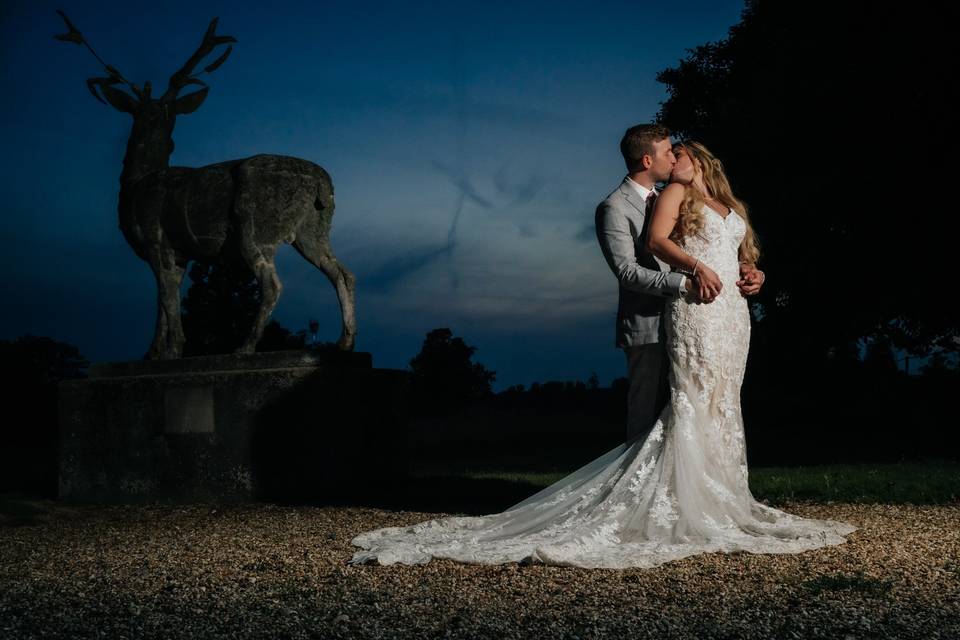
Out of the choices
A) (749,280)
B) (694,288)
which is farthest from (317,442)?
(749,280)

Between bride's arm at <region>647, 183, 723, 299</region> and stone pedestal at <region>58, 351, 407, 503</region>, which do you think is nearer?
bride's arm at <region>647, 183, 723, 299</region>

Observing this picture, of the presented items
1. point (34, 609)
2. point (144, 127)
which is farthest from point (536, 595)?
point (144, 127)

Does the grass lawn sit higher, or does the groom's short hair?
the groom's short hair

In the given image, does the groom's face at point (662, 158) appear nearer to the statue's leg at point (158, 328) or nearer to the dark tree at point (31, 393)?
the statue's leg at point (158, 328)

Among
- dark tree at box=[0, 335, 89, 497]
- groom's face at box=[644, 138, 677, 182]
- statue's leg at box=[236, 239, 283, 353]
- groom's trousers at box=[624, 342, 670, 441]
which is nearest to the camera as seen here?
groom's face at box=[644, 138, 677, 182]

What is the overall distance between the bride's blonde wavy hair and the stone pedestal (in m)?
4.01

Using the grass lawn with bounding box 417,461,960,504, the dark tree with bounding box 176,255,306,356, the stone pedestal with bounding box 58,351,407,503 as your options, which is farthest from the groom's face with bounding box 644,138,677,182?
the dark tree with bounding box 176,255,306,356

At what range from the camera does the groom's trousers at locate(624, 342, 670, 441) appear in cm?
572

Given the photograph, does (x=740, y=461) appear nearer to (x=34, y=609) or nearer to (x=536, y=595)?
(x=536, y=595)

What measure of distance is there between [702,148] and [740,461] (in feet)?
6.01

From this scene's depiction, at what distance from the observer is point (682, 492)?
5.27 meters

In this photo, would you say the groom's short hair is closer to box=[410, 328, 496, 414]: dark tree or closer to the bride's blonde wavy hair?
the bride's blonde wavy hair

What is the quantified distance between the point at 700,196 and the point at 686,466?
1.53m

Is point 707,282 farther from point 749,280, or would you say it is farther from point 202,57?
point 202,57
